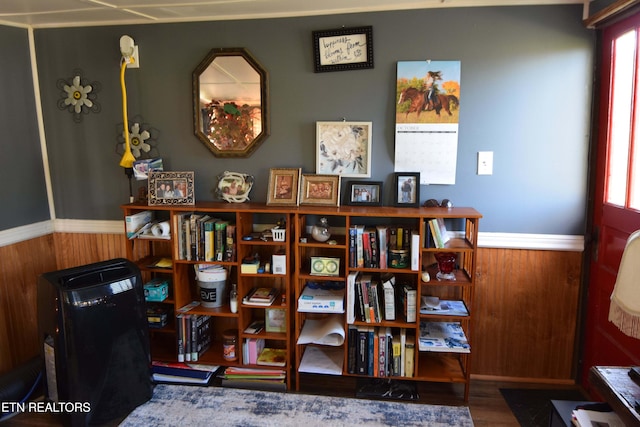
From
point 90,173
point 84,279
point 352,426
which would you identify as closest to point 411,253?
point 352,426

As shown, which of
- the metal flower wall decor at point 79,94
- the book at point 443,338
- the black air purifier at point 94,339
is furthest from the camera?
the metal flower wall decor at point 79,94

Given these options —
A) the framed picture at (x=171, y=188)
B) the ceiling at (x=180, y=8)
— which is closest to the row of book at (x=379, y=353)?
the framed picture at (x=171, y=188)

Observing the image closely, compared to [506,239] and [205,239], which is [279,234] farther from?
[506,239]

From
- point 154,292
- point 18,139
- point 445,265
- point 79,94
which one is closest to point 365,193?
point 445,265

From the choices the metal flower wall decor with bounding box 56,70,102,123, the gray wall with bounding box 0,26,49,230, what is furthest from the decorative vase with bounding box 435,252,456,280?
the gray wall with bounding box 0,26,49,230

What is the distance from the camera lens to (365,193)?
8.42 feet

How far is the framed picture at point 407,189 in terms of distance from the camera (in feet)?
8.27

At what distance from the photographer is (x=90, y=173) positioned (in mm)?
2865

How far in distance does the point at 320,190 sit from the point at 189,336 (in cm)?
118

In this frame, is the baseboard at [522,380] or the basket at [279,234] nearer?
the basket at [279,234]

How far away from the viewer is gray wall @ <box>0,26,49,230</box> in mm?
2617

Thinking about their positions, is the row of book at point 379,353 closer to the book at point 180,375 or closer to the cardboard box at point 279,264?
the cardboard box at point 279,264

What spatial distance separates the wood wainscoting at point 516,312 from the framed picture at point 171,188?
974mm

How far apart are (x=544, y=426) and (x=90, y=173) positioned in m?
3.09
